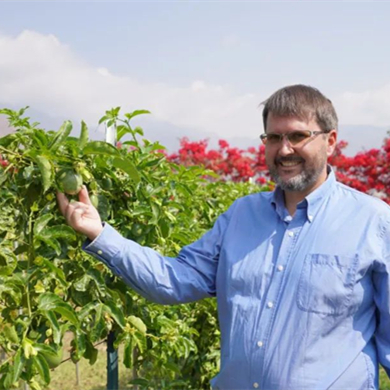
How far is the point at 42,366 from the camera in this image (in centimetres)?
168

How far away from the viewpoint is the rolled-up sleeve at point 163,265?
1.72 meters

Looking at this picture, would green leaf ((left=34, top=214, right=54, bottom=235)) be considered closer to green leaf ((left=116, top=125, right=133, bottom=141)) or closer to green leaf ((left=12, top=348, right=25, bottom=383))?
green leaf ((left=12, top=348, right=25, bottom=383))

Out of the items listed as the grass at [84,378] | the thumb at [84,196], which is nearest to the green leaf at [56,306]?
the thumb at [84,196]

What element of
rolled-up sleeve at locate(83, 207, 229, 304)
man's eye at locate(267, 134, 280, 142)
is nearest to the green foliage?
rolled-up sleeve at locate(83, 207, 229, 304)

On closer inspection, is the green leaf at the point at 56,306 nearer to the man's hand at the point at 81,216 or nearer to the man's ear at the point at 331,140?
the man's hand at the point at 81,216

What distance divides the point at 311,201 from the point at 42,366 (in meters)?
0.79

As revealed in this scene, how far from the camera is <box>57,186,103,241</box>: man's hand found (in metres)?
1.70

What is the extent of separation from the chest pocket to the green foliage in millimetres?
541

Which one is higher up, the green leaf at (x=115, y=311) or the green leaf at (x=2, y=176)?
the green leaf at (x=2, y=176)

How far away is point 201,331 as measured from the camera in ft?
11.3

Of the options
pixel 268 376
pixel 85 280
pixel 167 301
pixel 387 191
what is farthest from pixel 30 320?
pixel 387 191

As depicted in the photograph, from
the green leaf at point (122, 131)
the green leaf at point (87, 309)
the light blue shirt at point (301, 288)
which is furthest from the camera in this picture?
the green leaf at point (122, 131)

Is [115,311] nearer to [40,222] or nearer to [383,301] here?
[40,222]

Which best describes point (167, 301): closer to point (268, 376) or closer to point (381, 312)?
point (268, 376)
